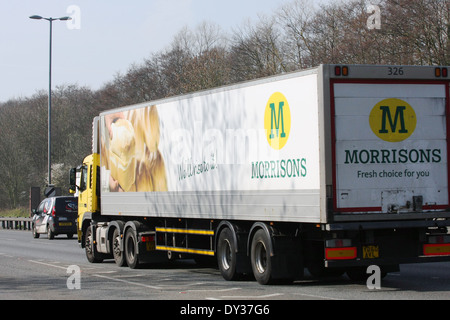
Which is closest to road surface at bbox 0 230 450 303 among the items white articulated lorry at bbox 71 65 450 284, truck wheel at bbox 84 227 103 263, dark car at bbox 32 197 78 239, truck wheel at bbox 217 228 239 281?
truck wheel at bbox 217 228 239 281

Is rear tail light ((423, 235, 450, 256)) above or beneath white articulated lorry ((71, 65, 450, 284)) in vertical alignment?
beneath

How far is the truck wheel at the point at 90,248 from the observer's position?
21.0 meters

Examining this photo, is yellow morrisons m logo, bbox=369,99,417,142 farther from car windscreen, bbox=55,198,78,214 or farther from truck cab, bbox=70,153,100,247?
car windscreen, bbox=55,198,78,214

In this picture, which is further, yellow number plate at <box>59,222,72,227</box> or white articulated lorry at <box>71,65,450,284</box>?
yellow number plate at <box>59,222,72,227</box>

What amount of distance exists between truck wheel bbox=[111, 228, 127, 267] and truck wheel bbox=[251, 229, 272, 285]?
5681 millimetres

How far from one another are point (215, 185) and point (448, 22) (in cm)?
2129

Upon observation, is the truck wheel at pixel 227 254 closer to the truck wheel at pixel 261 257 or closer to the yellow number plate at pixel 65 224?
the truck wheel at pixel 261 257

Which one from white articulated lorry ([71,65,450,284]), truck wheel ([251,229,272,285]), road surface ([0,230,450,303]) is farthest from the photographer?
truck wheel ([251,229,272,285])

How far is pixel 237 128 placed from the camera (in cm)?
1485

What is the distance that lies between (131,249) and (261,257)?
5521mm

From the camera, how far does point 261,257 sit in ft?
46.2

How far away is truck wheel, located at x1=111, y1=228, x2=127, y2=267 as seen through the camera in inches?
759
